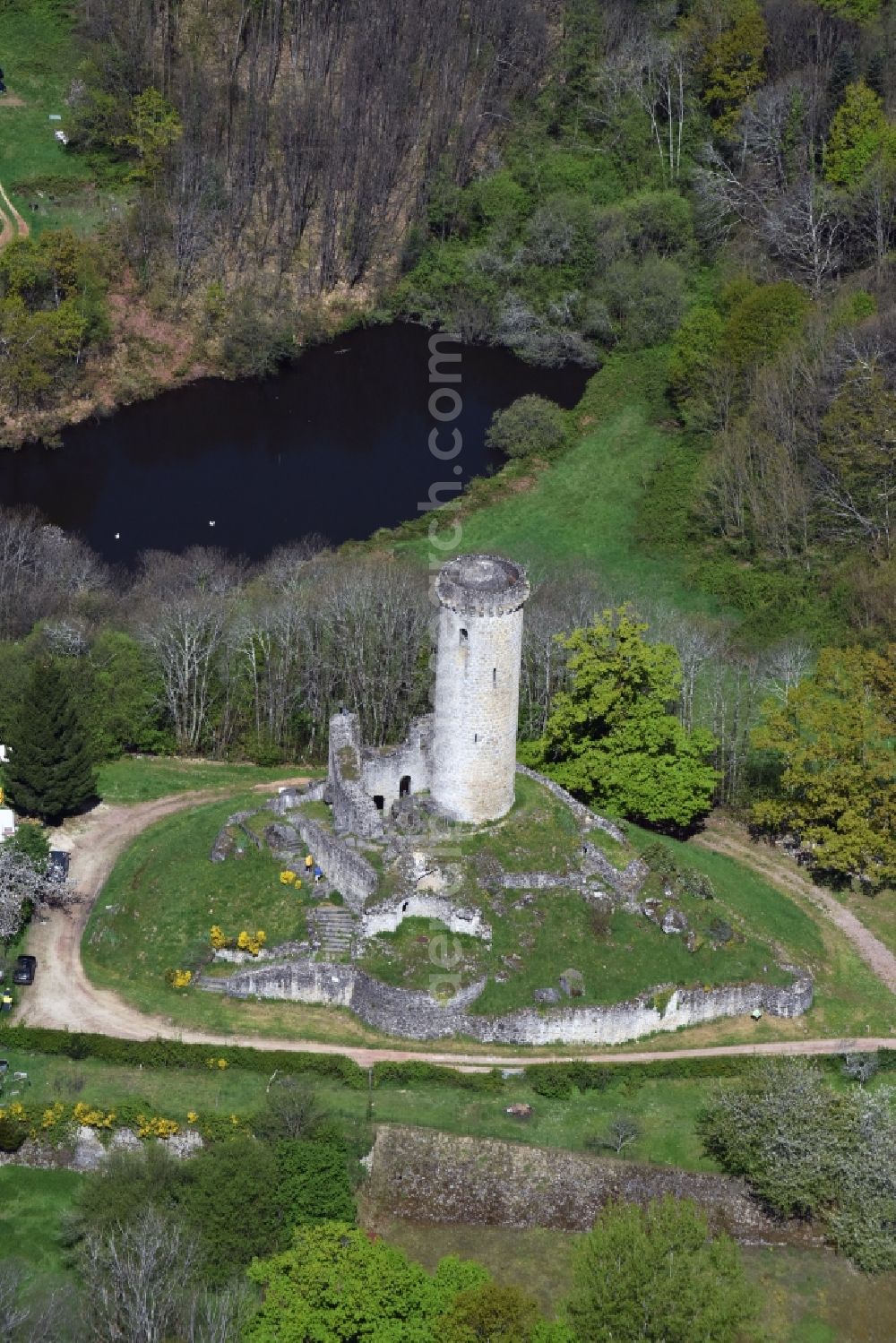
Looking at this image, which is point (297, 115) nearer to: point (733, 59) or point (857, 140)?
point (733, 59)

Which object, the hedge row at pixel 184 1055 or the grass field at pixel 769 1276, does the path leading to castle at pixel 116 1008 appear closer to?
the hedge row at pixel 184 1055

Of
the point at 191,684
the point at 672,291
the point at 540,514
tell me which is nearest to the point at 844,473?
the point at 540,514

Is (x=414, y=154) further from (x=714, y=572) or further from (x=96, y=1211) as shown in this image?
(x=96, y=1211)

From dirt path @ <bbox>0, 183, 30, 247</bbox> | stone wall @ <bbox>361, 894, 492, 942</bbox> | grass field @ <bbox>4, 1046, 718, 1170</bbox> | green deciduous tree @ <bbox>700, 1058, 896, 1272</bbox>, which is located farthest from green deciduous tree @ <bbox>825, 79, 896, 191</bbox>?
green deciduous tree @ <bbox>700, 1058, 896, 1272</bbox>

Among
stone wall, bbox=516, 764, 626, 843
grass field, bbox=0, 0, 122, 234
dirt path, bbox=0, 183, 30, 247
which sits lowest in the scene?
stone wall, bbox=516, 764, 626, 843

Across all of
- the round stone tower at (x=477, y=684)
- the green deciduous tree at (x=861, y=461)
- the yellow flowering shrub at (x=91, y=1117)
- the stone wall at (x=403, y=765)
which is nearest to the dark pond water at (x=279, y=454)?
the green deciduous tree at (x=861, y=461)

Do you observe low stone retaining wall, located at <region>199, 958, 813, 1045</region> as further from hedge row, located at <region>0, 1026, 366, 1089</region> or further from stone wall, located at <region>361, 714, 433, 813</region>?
stone wall, located at <region>361, 714, 433, 813</region>
